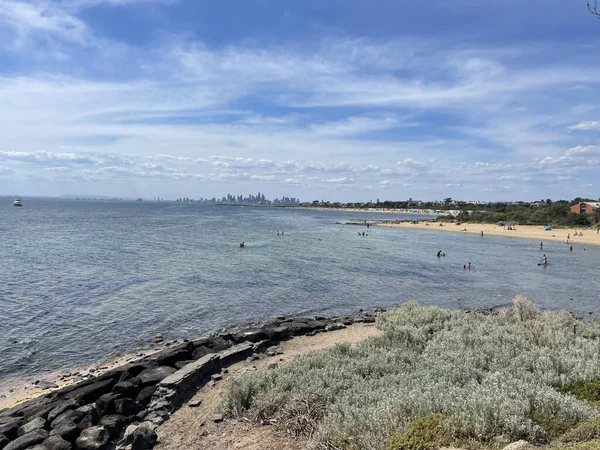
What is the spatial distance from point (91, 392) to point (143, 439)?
142 inches

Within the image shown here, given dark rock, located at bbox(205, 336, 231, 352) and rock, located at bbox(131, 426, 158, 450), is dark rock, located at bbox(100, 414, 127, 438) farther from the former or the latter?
dark rock, located at bbox(205, 336, 231, 352)

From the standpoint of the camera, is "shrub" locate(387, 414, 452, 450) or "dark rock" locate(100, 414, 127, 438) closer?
"shrub" locate(387, 414, 452, 450)

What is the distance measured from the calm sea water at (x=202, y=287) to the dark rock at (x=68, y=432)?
6.24m

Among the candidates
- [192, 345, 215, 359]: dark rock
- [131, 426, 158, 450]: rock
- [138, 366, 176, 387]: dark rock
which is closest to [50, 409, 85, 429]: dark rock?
[131, 426, 158, 450]: rock

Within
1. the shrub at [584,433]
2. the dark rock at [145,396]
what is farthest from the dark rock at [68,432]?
the shrub at [584,433]

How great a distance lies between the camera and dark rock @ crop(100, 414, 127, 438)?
841cm

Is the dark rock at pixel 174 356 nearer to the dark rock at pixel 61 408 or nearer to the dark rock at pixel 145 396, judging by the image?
the dark rock at pixel 145 396

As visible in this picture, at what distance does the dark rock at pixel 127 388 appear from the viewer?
33.5ft

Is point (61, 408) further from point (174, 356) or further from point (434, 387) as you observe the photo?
point (434, 387)

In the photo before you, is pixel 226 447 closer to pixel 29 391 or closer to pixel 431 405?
pixel 431 405

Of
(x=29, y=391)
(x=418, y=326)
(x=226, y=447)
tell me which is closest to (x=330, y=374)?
(x=226, y=447)

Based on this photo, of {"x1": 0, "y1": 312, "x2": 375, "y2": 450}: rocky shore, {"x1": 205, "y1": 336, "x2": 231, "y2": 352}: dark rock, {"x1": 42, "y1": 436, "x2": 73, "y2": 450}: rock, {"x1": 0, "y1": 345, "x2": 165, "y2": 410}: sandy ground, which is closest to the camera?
{"x1": 42, "y1": 436, "x2": 73, "y2": 450}: rock

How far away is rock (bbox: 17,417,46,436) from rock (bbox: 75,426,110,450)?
1128 millimetres

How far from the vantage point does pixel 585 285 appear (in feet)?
99.1
